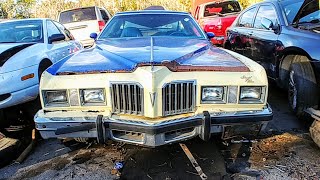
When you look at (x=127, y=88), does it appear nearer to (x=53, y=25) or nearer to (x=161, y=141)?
(x=161, y=141)

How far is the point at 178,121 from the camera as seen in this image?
264 cm

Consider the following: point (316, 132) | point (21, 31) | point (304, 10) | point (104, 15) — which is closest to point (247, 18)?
point (304, 10)

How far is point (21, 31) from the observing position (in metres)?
5.43

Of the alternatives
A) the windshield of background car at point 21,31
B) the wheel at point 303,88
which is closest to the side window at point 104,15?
the windshield of background car at point 21,31

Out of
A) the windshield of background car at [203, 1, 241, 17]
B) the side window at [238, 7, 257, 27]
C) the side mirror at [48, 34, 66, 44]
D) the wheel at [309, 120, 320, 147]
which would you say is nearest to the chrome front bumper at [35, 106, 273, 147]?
the wheel at [309, 120, 320, 147]

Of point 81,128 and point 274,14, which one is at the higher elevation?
point 274,14

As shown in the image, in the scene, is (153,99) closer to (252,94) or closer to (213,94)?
(213,94)

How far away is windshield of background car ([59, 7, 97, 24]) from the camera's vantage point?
37.2ft

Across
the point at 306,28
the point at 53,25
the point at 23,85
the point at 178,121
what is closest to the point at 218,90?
the point at 178,121

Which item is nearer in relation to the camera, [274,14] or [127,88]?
[127,88]

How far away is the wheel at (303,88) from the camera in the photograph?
3857 mm

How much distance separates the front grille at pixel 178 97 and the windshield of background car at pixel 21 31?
3382mm

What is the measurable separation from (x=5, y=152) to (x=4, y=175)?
19.5 inches

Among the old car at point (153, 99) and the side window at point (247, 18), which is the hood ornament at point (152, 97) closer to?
the old car at point (153, 99)
